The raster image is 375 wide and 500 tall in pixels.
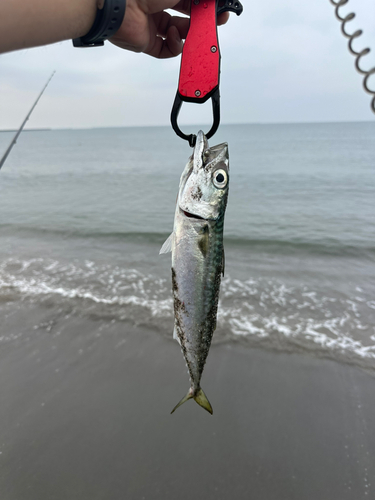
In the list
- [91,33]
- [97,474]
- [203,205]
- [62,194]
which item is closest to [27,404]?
[97,474]

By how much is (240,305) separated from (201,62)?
6145mm

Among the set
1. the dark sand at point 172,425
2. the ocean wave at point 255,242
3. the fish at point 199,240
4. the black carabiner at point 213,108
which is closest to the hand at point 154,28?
the black carabiner at point 213,108

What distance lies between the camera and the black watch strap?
157cm

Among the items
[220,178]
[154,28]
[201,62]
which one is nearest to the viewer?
[201,62]

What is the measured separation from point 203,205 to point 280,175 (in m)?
27.3

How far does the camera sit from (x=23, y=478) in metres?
3.77

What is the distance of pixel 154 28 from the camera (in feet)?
7.88

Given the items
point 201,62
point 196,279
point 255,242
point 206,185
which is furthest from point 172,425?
point 255,242

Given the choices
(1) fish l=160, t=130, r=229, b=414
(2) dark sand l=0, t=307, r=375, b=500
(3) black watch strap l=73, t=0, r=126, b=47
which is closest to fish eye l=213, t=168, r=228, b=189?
(1) fish l=160, t=130, r=229, b=414

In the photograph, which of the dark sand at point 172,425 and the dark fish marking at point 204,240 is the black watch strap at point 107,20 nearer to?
the dark fish marking at point 204,240

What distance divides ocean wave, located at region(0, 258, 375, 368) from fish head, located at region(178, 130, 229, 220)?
4686mm

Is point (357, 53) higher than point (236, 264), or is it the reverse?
point (357, 53)

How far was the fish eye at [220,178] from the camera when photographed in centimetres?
184

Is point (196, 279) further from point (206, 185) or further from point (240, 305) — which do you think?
point (240, 305)
